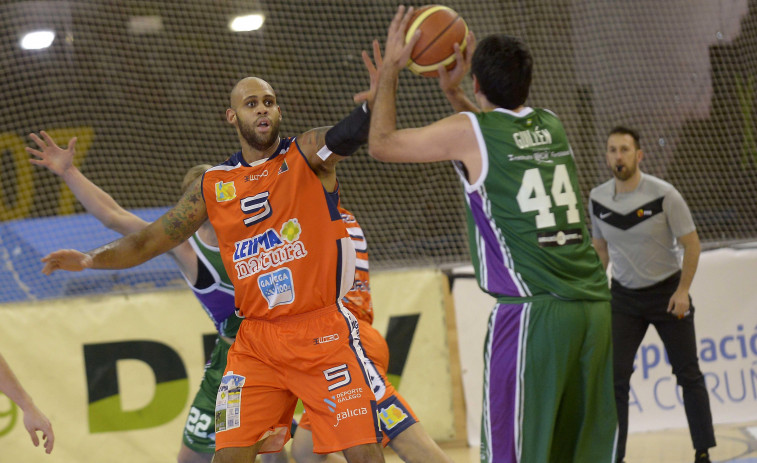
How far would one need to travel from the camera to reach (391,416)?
13.4 feet

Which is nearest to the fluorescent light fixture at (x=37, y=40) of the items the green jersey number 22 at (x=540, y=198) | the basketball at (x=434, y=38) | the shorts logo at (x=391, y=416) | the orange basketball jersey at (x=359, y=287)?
the orange basketball jersey at (x=359, y=287)

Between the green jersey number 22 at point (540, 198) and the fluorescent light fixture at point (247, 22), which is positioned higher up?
the fluorescent light fixture at point (247, 22)

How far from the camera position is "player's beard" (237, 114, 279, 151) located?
12.8 feet

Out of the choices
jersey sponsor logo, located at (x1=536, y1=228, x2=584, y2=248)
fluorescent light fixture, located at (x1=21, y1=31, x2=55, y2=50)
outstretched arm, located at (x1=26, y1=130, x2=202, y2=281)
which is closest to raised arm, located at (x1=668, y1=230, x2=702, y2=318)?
jersey sponsor logo, located at (x1=536, y1=228, x2=584, y2=248)

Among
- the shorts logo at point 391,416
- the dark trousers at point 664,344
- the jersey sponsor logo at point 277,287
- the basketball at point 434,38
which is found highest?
the basketball at point 434,38

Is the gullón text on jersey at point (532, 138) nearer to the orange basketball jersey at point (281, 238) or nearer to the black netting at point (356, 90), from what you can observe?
the orange basketball jersey at point (281, 238)

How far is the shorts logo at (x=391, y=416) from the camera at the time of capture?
4090mm

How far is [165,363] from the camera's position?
680 centimetres

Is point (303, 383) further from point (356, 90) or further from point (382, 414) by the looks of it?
point (356, 90)

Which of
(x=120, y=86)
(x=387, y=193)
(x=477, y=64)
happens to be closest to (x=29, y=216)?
(x=120, y=86)

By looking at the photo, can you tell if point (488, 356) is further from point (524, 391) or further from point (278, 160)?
point (278, 160)

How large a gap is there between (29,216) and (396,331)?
4.88 m

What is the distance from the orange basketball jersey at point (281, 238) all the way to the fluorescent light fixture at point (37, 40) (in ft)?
28.0

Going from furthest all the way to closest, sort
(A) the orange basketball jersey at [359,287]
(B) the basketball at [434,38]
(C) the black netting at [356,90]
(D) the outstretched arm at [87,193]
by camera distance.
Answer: (C) the black netting at [356,90] → (D) the outstretched arm at [87,193] → (A) the orange basketball jersey at [359,287] → (B) the basketball at [434,38]
